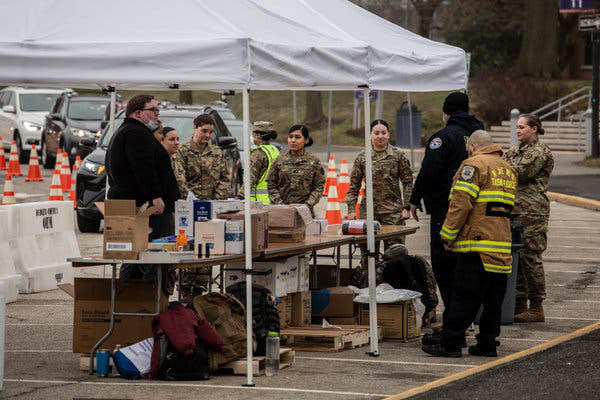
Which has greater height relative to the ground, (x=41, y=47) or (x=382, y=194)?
(x=41, y=47)

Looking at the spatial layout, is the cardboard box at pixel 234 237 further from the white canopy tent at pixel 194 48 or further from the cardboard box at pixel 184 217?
the cardboard box at pixel 184 217

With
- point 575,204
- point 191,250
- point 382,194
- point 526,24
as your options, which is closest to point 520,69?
point 526,24

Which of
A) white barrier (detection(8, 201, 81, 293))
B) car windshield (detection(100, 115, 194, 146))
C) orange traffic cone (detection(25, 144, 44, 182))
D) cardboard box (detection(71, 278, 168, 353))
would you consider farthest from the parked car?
cardboard box (detection(71, 278, 168, 353))

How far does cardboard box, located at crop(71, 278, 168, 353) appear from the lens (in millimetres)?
10055

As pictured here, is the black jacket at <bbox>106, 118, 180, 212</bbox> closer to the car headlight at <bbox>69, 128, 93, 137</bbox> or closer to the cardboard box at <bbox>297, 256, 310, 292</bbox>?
the cardboard box at <bbox>297, 256, 310, 292</bbox>

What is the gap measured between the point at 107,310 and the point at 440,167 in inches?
123

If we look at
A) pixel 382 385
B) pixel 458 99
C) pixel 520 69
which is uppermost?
Answer: pixel 520 69

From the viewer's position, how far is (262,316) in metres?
10.4

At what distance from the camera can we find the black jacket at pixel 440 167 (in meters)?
11.2

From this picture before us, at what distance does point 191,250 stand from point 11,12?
2.24 meters

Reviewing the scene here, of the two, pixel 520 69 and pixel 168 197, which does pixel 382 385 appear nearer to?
pixel 168 197

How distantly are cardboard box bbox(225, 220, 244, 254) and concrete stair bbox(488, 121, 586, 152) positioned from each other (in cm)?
3096

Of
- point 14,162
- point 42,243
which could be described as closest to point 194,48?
point 42,243

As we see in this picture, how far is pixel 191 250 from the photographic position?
10031 millimetres
